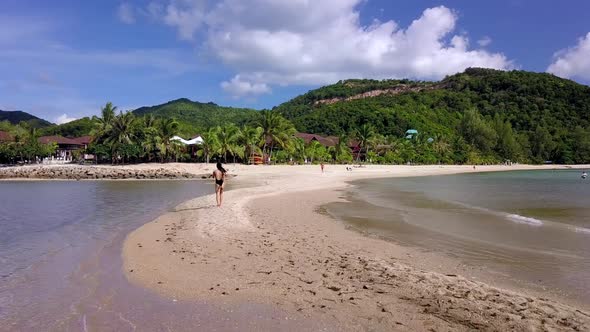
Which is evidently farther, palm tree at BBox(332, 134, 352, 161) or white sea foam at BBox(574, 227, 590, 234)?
palm tree at BBox(332, 134, 352, 161)

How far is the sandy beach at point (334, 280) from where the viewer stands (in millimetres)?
5031

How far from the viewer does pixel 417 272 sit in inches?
274

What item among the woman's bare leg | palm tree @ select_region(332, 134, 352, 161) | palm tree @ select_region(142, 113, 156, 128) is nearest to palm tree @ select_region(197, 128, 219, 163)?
palm tree @ select_region(142, 113, 156, 128)

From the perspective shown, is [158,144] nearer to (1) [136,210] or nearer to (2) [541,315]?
(1) [136,210]

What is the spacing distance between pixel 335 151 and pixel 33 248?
6029 cm

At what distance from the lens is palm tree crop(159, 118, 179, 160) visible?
179 feet

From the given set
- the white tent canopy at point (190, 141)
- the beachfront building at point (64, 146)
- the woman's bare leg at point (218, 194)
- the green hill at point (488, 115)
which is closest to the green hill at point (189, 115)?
the green hill at point (488, 115)

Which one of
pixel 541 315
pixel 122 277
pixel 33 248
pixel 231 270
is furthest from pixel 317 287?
pixel 33 248

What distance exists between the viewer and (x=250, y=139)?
2232 inches

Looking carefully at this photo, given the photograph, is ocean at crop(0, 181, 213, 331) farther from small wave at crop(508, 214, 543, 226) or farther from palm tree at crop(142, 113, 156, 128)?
palm tree at crop(142, 113, 156, 128)

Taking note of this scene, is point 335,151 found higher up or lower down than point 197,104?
lower down

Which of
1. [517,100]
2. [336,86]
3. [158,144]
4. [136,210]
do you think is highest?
[336,86]

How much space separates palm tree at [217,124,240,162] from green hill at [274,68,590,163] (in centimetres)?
→ 4440

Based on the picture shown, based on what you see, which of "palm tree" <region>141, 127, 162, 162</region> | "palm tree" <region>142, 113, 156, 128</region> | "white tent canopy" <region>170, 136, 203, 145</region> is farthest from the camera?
"palm tree" <region>142, 113, 156, 128</region>
